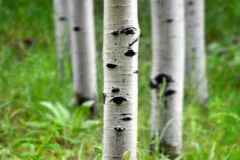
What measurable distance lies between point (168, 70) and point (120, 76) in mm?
943

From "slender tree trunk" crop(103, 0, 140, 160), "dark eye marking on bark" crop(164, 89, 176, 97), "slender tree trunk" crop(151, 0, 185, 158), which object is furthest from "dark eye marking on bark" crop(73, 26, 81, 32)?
"slender tree trunk" crop(103, 0, 140, 160)

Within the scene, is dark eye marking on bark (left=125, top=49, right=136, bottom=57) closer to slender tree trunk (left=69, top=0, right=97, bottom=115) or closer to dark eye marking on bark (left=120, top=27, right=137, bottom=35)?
dark eye marking on bark (left=120, top=27, right=137, bottom=35)

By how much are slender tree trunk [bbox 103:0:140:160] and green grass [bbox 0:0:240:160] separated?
1.09 ft

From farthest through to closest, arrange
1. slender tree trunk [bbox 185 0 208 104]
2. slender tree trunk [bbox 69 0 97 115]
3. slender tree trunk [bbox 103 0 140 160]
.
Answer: slender tree trunk [bbox 185 0 208 104], slender tree trunk [bbox 69 0 97 115], slender tree trunk [bbox 103 0 140 160]

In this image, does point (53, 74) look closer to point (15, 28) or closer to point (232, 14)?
point (15, 28)

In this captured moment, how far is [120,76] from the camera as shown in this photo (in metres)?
2.05

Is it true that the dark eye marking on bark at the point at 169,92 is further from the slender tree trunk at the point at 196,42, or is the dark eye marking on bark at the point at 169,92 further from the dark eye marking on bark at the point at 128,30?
the slender tree trunk at the point at 196,42

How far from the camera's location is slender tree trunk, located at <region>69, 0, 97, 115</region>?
3891mm

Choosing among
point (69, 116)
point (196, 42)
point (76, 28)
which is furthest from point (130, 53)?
point (196, 42)

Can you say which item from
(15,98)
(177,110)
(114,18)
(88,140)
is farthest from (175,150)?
(15,98)

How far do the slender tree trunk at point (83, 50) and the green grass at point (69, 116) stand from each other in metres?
0.14

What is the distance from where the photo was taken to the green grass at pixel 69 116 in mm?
2904

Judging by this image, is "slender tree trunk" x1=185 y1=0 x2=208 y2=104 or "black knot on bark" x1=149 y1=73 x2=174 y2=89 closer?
"black knot on bark" x1=149 y1=73 x2=174 y2=89

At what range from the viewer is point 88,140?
10.5ft
